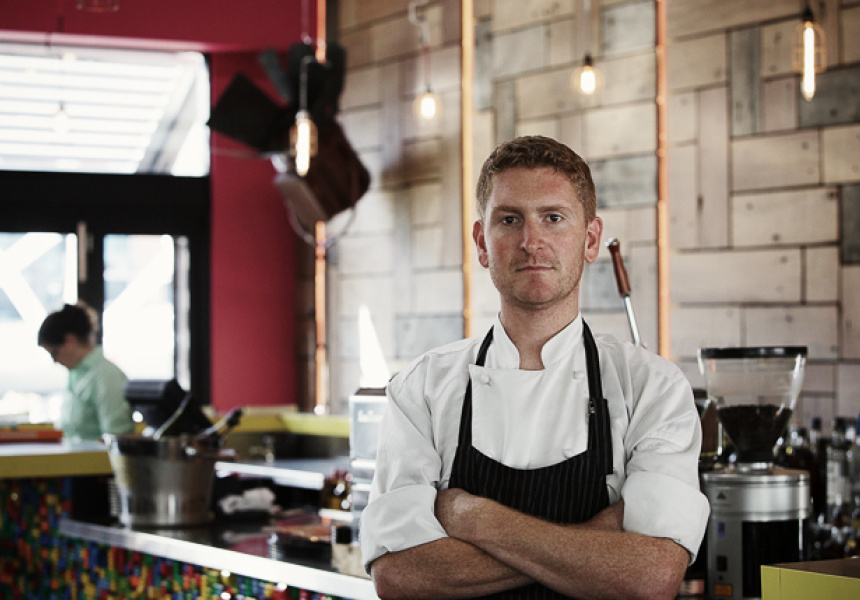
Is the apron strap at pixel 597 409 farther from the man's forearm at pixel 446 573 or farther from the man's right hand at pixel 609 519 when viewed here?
the man's forearm at pixel 446 573

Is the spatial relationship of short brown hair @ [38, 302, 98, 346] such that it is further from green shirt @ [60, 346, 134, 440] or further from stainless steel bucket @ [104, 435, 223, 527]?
stainless steel bucket @ [104, 435, 223, 527]

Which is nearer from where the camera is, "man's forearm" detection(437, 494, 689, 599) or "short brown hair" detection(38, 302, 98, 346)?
"man's forearm" detection(437, 494, 689, 599)

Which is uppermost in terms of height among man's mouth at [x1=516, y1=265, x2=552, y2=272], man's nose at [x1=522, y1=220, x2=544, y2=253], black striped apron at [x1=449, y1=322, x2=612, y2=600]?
man's nose at [x1=522, y1=220, x2=544, y2=253]

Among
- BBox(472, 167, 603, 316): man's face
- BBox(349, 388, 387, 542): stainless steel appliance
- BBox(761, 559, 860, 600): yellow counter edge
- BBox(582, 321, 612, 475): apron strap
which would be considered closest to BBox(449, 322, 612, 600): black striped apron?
BBox(582, 321, 612, 475): apron strap

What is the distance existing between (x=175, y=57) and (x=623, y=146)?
3460 millimetres

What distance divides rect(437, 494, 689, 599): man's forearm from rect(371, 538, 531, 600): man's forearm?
0.02 m

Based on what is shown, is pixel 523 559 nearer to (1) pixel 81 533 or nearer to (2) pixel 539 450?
(2) pixel 539 450

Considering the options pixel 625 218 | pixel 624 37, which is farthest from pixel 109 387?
pixel 624 37

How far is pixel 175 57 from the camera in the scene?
768cm

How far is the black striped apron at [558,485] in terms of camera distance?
5.56 feet

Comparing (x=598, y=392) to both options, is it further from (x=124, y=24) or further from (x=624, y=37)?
(x=124, y=24)

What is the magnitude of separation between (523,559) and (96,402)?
3.58m

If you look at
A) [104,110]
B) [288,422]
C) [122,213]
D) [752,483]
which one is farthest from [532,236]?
[104,110]

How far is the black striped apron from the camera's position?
5.56 feet
